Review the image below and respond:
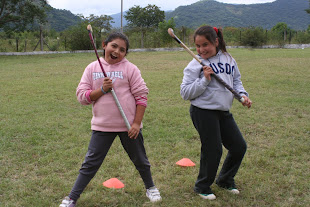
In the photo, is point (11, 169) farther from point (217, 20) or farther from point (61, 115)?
point (217, 20)

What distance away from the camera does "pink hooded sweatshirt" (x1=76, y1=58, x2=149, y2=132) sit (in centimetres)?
253

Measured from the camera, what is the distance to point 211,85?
8.50 ft

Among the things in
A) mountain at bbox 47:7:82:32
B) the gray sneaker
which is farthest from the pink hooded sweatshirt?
mountain at bbox 47:7:82:32

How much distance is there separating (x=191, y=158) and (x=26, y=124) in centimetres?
283

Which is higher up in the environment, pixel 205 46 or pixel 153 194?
pixel 205 46

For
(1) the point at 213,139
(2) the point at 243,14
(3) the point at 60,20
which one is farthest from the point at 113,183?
(2) the point at 243,14

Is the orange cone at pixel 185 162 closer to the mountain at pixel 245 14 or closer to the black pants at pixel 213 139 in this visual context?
the black pants at pixel 213 139

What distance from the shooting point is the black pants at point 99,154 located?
2562 mm

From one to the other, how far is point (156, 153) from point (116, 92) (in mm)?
1627

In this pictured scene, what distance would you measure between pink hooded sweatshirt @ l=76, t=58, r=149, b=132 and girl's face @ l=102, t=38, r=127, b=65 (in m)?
0.04

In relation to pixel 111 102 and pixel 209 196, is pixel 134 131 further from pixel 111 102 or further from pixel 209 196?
pixel 209 196

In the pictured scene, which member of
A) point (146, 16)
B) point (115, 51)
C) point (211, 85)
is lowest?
point (211, 85)

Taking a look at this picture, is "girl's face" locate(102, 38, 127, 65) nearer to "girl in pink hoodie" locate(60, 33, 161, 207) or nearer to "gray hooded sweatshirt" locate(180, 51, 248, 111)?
"girl in pink hoodie" locate(60, 33, 161, 207)

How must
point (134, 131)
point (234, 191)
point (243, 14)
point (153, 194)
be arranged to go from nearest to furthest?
1. point (134, 131)
2. point (153, 194)
3. point (234, 191)
4. point (243, 14)
